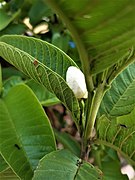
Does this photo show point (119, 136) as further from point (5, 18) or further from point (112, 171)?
point (5, 18)

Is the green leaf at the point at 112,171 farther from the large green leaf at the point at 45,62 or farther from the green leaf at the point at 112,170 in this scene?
the large green leaf at the point at 45,62

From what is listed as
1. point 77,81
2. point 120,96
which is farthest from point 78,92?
point 120,96

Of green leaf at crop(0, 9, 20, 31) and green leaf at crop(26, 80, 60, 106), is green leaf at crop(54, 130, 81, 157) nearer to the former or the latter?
green leaf at crop(26, 80, 60, 106)

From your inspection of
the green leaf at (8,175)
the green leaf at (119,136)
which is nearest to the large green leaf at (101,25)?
the green leaf at (119,136)

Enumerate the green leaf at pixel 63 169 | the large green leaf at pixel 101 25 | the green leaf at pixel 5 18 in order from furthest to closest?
the green leaf at pixel 5 18, the green leaf at pixel 63 169, the large green leaf at pixel 101 25

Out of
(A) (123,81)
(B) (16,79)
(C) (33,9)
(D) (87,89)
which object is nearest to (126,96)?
(A) (123,81)

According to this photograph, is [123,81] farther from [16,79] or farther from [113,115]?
[16,79]

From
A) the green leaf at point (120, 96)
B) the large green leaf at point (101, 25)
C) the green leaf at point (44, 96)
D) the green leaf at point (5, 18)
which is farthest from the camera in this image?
the green leaf at point (5, 18)
